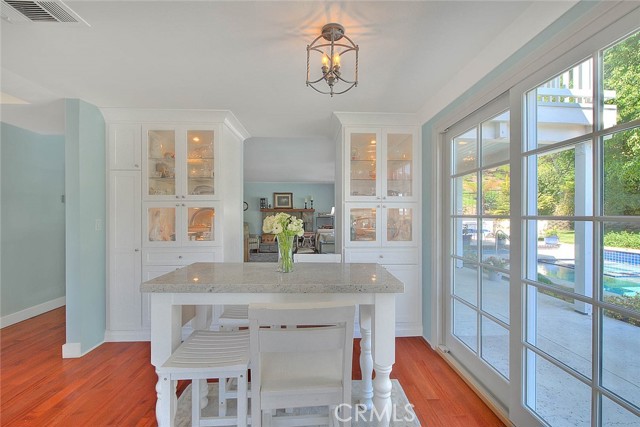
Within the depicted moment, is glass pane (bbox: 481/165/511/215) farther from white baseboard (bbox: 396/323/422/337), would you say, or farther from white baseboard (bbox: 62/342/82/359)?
white baseboard (bbox: 62/342/82/359)

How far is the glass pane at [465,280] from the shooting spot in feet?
6.98

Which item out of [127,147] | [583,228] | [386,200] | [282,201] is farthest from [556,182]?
[282,201]

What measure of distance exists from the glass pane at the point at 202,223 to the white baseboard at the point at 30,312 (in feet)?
8.06

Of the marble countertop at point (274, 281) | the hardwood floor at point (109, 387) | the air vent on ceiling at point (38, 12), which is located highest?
the air vent on ceiling at point (38, 12)

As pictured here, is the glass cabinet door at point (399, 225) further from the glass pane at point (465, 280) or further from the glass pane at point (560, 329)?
the glass pane at point (560, 329)

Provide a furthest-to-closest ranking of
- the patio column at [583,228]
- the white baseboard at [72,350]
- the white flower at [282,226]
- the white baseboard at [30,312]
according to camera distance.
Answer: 1. the white baseboard at [30,312]
2. the white baseboard at [72,350]
3. the white flower at [282,226]
4. the patio column at [583,228]

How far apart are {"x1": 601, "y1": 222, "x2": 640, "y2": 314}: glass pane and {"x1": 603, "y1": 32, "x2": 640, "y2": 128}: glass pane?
0.42 metres

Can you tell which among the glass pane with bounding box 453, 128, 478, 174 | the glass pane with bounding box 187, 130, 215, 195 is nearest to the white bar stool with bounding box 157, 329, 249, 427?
the glass pane with bounding box 187, 130, 215, 195

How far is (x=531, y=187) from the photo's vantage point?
1549 mm

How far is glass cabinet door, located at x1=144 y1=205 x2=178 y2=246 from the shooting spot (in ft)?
9.23

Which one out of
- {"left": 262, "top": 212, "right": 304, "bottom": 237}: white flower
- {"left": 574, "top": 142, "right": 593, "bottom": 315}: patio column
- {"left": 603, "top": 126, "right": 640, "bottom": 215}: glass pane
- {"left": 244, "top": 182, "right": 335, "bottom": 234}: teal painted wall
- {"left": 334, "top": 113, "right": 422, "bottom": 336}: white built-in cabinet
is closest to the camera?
{"left": 603, "top": 126, "right": 640, "bottom": 215}: glass pane

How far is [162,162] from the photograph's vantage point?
288 centimetres

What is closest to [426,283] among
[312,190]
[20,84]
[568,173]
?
[568,173]

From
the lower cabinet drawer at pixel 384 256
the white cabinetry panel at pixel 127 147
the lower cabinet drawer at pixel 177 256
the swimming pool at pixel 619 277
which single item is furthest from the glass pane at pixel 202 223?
the swimming pool at pixel 619 277
